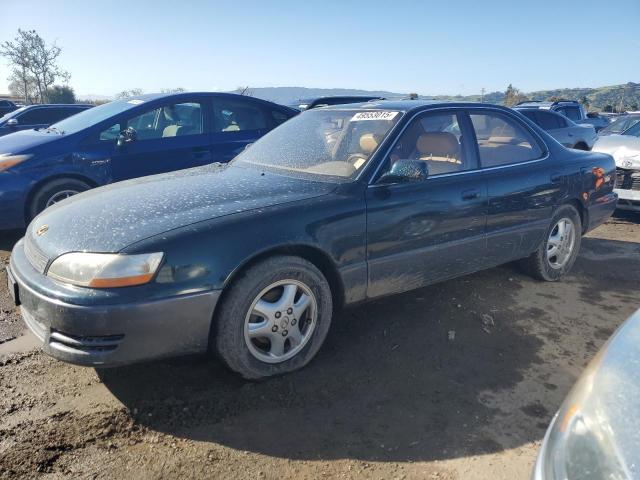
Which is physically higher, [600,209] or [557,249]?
[600,209]

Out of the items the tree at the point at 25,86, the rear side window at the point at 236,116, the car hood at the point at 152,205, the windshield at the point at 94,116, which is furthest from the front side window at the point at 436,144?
the tree at the point at 25,86

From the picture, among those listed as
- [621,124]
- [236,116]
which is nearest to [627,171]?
[621,124]

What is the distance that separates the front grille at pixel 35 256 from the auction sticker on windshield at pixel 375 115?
221 centimetres

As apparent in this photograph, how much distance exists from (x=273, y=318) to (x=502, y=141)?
2503mm

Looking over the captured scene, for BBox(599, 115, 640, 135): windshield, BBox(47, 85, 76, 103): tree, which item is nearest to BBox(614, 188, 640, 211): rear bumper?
BBox(599, 115, 640, 135): windshield

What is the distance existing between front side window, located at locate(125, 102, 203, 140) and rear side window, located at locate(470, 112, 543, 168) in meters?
3.40

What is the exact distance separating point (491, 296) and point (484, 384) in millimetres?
1431

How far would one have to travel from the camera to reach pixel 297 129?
12.8 ft

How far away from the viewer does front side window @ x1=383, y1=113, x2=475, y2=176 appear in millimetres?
3471

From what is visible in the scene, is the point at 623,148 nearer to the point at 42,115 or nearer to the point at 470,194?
the point at 470,194

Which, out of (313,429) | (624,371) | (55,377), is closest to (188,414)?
(313,429)

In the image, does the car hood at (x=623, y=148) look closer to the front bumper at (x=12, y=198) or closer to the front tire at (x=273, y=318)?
the front tire at (x=273, y=318)

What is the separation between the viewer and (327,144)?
353 cm

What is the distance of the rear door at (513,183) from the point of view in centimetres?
378
